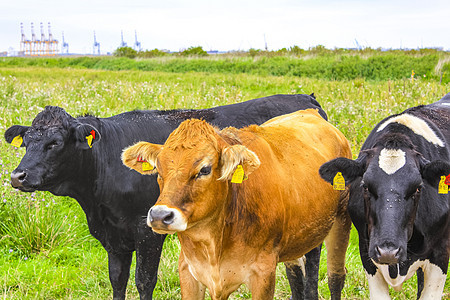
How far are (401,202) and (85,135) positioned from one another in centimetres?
269

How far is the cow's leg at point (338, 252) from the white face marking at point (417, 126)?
100cm

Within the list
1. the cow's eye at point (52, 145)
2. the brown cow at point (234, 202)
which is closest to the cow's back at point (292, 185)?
the brown cow at point (234, 202)

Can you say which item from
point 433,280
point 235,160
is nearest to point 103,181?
point 235,160

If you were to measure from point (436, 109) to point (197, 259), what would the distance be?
301 centimetres

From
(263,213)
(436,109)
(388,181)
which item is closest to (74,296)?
(263,213)

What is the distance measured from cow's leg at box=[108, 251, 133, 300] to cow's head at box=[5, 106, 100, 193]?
0.85 metres

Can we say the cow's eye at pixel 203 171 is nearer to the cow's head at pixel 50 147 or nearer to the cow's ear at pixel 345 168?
the cow's ear at pixel 345 168

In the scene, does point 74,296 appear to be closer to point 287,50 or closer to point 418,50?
point 418,50

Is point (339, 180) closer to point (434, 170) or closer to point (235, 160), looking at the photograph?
point (434, 170)

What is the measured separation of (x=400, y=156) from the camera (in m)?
3.61

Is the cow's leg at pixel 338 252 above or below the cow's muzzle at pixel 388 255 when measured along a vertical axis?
below

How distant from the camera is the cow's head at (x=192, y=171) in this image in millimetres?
2969

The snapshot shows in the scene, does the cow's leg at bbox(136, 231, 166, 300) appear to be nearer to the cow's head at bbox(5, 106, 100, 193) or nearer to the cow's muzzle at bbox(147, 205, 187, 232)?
the cow's head at bbox(5, 106, 100, 193)

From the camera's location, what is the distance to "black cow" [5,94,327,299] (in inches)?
173
